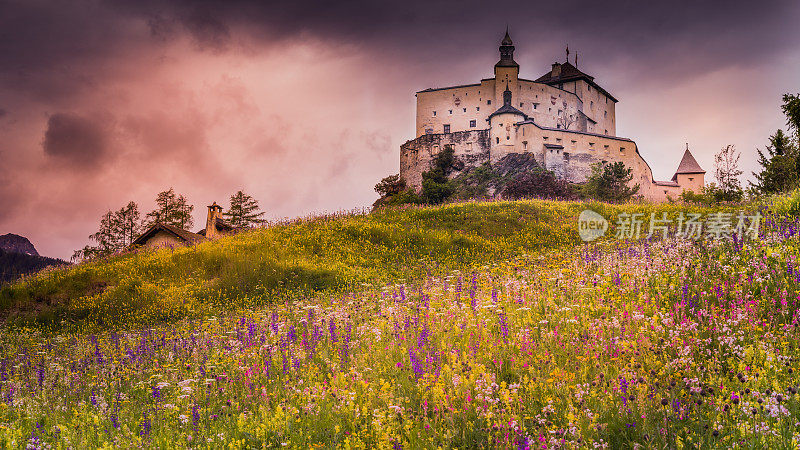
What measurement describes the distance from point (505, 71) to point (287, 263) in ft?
281

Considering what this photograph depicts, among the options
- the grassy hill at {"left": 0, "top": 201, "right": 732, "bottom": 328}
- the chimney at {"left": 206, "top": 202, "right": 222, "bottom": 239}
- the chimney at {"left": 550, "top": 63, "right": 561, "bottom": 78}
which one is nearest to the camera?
the grassy hill at {"left": 0, "top": 201, "right": 732, "bottom": 328}

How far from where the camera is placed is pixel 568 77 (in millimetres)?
103125

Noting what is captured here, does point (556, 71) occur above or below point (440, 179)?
above

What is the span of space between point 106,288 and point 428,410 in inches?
739

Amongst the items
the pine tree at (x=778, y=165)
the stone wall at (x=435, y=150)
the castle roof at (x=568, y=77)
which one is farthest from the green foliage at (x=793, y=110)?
the castle roof at (x=568, y=77)

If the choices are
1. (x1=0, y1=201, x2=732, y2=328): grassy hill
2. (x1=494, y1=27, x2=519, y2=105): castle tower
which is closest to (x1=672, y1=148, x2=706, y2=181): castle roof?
(x1=494, y1=27, x2=519, y2=105): castle tower

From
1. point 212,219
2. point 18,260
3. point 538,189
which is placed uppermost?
point 538,189

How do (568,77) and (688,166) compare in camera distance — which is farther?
(568,77)

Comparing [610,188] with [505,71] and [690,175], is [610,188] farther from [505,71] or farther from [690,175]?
[505,71]

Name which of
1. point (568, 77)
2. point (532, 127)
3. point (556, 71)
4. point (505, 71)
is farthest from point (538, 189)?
point (556, 71)

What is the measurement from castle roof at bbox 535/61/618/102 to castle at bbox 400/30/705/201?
195 mm

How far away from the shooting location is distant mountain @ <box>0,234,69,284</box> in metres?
23.6

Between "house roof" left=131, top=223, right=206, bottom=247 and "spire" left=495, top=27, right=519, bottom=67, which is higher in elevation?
"spire" left=495, top=27, right=519, bottom=67

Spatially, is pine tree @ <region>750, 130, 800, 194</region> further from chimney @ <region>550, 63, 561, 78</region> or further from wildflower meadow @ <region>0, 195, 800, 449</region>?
chimney @ <region>550, 63, 561, 78</region>
